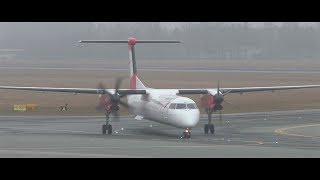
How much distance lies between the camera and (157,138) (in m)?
37.7

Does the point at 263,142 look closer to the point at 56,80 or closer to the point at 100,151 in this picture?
the point at 100,151

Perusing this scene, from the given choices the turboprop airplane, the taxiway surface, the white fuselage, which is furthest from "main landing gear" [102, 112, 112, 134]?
the white fuselage

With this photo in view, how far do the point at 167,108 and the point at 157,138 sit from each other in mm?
1886

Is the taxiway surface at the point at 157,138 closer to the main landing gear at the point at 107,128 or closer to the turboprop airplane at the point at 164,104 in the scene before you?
the main landing gear at the point at 107,128

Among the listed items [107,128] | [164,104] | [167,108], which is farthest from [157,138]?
[107,128]

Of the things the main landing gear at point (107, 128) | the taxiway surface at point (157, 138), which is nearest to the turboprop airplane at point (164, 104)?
the main landing gear at point (107, 128)

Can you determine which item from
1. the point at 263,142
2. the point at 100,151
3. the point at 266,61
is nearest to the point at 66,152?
the point at 100,151

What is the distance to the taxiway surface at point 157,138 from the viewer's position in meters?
30.2

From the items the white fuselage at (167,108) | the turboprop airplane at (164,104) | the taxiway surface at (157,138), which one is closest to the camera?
the taxiway surface at (157,138)

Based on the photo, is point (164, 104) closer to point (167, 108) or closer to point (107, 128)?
point (167, 108)

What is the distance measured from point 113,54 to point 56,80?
3817 cm

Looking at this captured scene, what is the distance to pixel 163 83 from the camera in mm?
86562

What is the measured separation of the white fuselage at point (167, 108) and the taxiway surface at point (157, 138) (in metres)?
1.00

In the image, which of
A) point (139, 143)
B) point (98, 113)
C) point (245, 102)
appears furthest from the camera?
point (245, 102)
